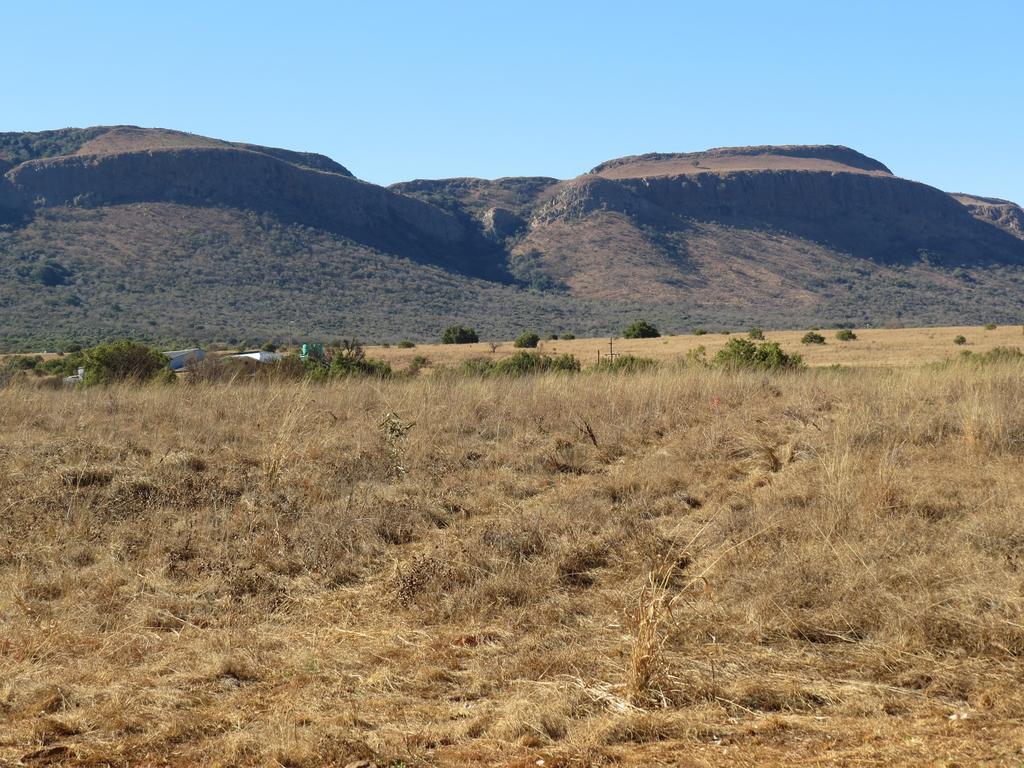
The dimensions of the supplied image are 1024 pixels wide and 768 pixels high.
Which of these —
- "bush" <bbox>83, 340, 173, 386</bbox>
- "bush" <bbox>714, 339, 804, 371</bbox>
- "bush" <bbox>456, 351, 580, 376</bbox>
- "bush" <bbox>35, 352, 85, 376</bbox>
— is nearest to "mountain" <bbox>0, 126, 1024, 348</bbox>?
"bush" <bbox>35, 352, 85, 376</bbox>

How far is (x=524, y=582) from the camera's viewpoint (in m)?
6.70

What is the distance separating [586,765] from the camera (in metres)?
4.11

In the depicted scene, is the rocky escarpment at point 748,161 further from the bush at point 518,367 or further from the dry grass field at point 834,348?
the bush at point 518,367

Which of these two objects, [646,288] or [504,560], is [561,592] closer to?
[504,560]

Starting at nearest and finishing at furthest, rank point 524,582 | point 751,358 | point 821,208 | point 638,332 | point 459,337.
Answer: point 524,582 → point 751,358 → point 638,332 → point 459,337 → point 821,208


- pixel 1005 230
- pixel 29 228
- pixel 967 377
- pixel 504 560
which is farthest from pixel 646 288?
pixel 504 560

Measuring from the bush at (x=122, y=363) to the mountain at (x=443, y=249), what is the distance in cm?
3521

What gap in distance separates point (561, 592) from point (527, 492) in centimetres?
267

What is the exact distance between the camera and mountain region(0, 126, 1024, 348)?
2803 inches

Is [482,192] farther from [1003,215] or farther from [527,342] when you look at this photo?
[527,342]

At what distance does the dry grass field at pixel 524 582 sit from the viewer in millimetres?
4523

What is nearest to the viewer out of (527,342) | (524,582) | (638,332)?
(524,582)

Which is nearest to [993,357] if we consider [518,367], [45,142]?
[518,367]

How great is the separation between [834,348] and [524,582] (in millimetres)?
30093
